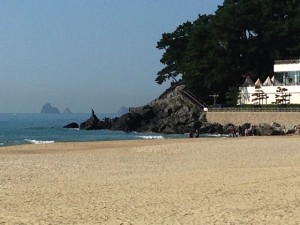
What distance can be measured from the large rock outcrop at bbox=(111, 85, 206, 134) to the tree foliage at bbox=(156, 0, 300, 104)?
2.68 meters

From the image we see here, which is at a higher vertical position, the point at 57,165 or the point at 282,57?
the point at 282,57

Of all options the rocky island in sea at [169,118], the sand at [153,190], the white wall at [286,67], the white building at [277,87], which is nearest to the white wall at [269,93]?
the white building at [277,87]

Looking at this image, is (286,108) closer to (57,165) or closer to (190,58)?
(190,58)

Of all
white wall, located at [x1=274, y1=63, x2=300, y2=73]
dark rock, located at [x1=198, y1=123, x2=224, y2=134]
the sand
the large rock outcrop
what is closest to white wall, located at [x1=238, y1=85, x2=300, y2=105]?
white wall, located at [x1=274, y1=63, x2=300, y2=73]

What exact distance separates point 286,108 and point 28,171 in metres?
45.2

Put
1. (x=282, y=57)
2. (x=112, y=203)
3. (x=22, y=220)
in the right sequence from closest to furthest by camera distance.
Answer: (x=22, y=220) < (x=112, y=203) < (x=282, y=57)

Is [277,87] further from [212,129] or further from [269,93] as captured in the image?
[212,129]

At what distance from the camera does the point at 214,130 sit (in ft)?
207

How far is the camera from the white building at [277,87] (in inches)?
2778

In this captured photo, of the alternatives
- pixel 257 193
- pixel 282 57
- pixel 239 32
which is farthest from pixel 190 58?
pixel 257 193

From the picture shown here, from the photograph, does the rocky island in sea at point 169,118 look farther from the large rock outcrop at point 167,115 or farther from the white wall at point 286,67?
the white wall at point 286,67

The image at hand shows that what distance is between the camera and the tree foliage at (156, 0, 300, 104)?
258ft

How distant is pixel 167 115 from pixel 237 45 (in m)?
14.6

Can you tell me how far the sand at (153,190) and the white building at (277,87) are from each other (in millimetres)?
46137
